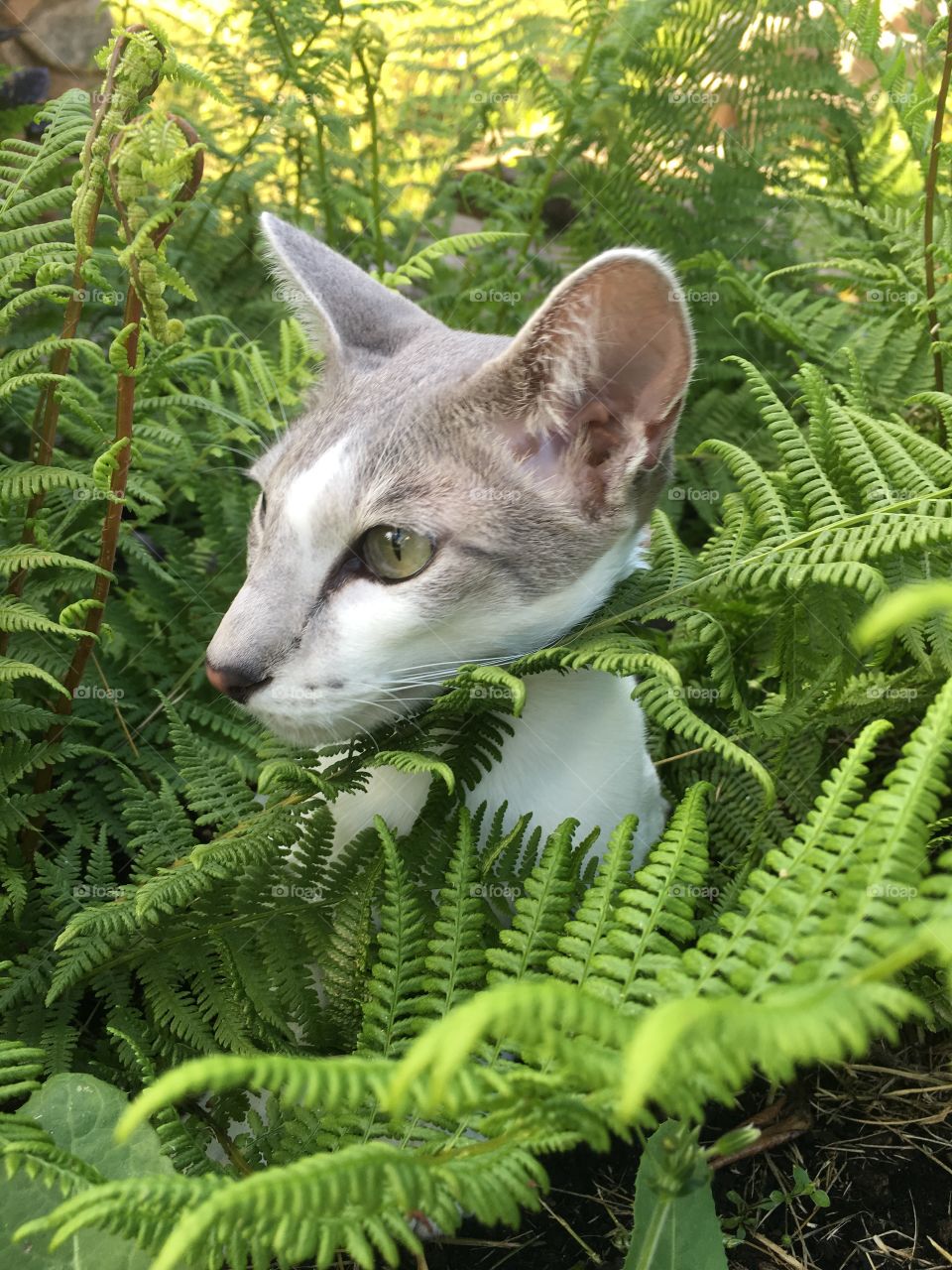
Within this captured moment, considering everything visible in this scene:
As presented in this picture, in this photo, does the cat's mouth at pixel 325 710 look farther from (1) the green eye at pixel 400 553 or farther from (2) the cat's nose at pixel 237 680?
(1) the green eye at pixel 400 553

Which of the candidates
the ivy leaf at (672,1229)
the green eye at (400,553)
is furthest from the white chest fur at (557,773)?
the ivy leaf at (672,1229)

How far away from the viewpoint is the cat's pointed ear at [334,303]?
2.18 meters

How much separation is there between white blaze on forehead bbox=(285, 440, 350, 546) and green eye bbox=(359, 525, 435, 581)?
8cm

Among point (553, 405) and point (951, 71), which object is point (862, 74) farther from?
point (553, 405)

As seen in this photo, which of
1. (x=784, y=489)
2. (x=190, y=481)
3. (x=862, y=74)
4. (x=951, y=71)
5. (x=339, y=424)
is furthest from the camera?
(x=862, y=74)

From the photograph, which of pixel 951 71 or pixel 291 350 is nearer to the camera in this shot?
pixel 951 71

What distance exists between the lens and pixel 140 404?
2229 millimetres

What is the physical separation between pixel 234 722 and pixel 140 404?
2.30ft

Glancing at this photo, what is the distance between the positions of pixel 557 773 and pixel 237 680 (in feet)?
1.98

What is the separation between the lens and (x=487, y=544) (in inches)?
70.9

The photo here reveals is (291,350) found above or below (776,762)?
above

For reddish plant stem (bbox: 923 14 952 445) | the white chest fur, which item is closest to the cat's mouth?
the white chest fur

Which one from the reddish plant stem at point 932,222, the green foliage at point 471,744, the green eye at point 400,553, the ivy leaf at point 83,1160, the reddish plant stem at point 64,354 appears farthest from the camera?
the reddish plant stem at point 932,222

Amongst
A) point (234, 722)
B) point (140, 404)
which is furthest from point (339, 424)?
point (234, 722)
